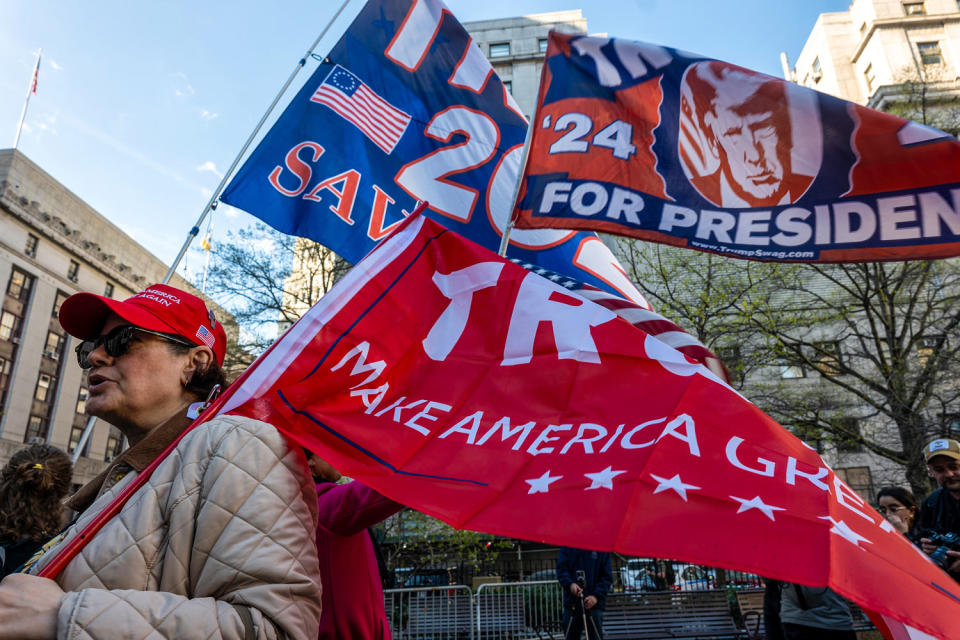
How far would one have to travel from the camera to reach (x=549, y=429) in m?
1.93

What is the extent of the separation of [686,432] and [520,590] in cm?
1151

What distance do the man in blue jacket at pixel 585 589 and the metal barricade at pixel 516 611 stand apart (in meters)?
3.85

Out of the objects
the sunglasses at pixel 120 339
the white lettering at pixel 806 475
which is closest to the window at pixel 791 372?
the white lettering at pixel 806 475

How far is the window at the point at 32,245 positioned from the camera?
45162 millimetres

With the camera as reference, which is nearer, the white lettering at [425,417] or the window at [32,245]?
the white lettering at [425,417]

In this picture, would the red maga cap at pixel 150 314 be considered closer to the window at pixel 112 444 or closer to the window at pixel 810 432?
the window at pixel 810 432

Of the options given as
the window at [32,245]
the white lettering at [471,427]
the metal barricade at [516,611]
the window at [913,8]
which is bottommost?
the metal barricade at [516,611]

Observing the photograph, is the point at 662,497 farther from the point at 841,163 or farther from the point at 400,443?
the point at 841,163

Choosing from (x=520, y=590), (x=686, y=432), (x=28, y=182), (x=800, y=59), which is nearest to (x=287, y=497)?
(x=686, y=432)

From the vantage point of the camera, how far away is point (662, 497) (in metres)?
1.62

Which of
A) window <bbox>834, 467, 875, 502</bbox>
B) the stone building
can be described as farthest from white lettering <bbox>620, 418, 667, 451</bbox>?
the stone building

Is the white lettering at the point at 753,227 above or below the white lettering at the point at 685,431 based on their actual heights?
above

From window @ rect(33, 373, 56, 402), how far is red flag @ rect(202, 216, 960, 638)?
51.7 metres

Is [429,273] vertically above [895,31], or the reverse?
[895,31]
